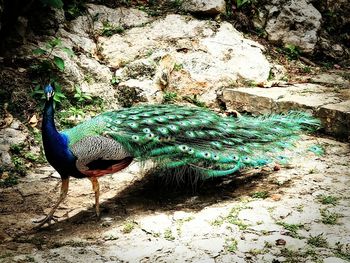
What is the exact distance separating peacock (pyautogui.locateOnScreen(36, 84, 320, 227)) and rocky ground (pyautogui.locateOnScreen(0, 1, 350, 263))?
0.96 ft

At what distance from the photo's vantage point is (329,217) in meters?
3.44

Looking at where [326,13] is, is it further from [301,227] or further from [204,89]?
[301,227]

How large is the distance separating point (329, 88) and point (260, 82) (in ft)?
3.02

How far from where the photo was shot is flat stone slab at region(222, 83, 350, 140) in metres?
5.07

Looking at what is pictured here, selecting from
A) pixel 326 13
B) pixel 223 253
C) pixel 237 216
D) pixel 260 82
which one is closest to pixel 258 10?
pixel 326 13

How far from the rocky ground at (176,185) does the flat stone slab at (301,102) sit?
0.01 m

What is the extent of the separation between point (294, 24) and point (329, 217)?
4474 mm

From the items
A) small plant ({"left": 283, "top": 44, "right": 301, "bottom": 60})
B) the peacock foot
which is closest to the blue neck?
the peacock foot

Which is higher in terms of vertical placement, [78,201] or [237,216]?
[237,216]

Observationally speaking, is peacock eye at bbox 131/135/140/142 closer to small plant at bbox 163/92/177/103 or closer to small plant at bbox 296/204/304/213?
small plant at bbox 296/204/304/213

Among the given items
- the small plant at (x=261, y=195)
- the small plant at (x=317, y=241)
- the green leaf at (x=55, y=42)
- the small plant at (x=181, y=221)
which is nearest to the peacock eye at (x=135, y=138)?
the small plant at (x=181, y=221)

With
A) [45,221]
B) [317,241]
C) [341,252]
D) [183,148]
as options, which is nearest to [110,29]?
[183,148]

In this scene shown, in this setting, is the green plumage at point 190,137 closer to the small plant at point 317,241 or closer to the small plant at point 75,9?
the small plant at point 317,241

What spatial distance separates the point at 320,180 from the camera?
4098 millimetres
